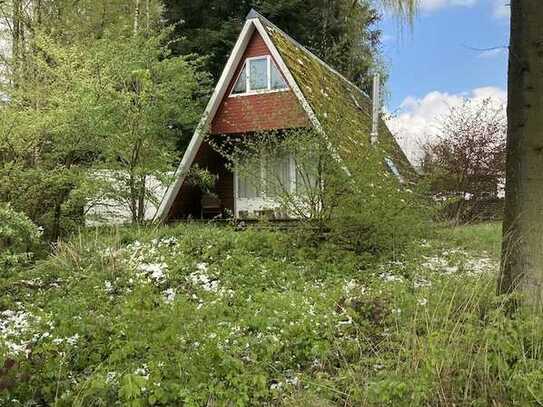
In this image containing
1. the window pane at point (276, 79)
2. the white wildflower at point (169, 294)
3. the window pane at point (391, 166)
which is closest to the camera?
the white wildflower at point (169, 294)

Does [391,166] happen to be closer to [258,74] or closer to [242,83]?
[258,74]

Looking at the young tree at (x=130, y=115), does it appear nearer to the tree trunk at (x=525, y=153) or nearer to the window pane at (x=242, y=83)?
the window pane at (x=242, y=83)

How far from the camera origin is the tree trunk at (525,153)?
12.0 ft

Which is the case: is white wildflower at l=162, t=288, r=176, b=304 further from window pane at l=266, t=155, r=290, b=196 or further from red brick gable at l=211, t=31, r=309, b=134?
red brick gable at l=211, t=31, r=309, b=134

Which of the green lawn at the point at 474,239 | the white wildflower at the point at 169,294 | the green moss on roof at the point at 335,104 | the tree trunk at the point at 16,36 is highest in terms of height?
the tree trunk at the point at 16,36

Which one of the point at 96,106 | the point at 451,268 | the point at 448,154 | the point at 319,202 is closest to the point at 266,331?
the point at 451,268

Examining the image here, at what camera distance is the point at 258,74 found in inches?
511

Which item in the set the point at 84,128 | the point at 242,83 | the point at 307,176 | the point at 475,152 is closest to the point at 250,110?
the point at 242,83

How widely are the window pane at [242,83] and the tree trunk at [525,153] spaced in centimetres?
972

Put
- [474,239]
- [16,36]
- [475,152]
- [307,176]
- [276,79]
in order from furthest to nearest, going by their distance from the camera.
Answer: [16,36] < [475,152] < [276,79] < [474,239] < [307,176]

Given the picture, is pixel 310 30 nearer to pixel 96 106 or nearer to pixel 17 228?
pixel 96 106

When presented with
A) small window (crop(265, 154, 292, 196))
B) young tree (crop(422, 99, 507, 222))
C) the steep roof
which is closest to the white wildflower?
small window (crop(265, 154, 292, 196))

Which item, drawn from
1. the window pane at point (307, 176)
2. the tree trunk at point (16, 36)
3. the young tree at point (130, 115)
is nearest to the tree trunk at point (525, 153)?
the window pane at point (307, 176)

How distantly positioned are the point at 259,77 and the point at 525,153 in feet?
32.4
